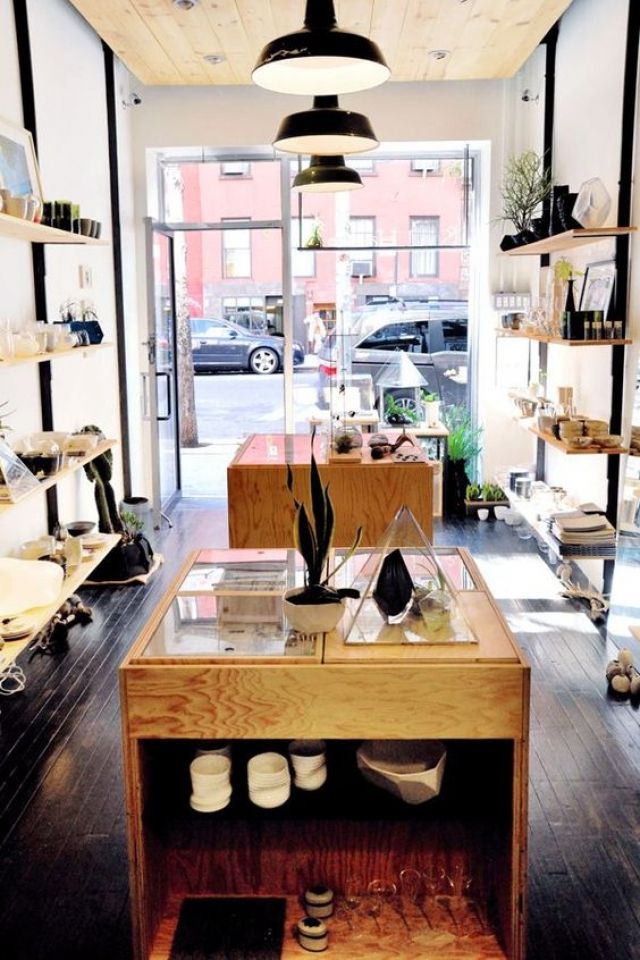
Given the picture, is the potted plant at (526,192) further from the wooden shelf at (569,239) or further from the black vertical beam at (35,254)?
the black vertical beam at (35,254)

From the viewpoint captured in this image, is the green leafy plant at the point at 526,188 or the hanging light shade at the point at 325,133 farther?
the green leafy plant at the point at 526,188

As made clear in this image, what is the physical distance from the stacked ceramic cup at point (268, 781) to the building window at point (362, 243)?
6.08 metres

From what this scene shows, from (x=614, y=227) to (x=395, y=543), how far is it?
294cm

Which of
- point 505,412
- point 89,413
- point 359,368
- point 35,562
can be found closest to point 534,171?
point 505,412

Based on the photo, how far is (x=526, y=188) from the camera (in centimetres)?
666

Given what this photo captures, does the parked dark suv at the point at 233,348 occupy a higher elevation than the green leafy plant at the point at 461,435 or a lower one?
higher

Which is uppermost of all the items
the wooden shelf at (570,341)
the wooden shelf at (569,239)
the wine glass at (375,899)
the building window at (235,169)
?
the building window at (235,169)

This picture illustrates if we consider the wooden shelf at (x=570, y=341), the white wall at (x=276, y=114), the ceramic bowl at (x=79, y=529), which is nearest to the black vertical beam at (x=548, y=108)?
the wooden shelf at (x=570, y=341)

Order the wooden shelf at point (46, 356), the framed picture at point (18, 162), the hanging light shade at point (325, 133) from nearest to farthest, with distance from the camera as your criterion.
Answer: the hanging light shade at point (325, 133), the wooden shelf at point (46, 356), the framed picture at point (18, 162)

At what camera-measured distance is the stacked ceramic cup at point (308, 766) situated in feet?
8.05

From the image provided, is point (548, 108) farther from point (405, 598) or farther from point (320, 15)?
point (405, 598)

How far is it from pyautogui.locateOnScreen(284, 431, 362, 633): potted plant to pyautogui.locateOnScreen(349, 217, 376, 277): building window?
18.7 feet

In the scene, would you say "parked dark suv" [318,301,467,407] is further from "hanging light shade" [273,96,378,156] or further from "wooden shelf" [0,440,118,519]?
"hanging light shade" [273,96,378,156]

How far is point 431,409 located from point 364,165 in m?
2.10
